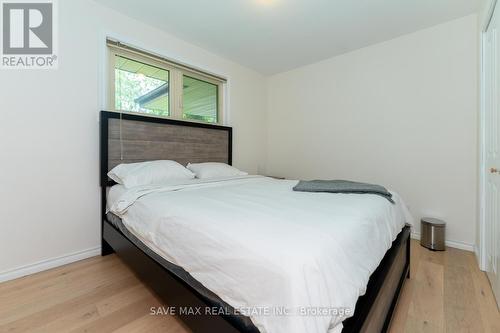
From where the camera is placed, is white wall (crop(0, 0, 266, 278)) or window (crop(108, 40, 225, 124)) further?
window (crop(108, 40, 225, 124))

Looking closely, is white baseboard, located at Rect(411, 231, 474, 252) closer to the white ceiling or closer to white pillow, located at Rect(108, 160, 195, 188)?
the white ceiling

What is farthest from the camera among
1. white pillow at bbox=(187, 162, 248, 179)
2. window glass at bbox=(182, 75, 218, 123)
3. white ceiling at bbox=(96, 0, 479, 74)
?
window glass at bbox=(182, 75, 218, 123)

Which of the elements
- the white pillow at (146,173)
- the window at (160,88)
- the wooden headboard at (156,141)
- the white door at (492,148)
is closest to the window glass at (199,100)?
the window at (160,88)

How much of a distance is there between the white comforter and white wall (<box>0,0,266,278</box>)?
960 millimetres

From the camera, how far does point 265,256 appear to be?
0.76 meters

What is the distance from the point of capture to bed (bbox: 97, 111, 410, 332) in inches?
28.0

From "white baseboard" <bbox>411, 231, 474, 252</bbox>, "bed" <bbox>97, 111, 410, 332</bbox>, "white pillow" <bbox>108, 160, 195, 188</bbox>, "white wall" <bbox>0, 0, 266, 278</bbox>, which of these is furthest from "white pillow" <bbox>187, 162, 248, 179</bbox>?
"white baseboard" <bbox>411, 231, 474, 252</bbox>

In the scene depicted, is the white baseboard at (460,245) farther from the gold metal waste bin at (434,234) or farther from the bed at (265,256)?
the bed at (265,256)

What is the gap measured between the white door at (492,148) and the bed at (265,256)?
508 mm

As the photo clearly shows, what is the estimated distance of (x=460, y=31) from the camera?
2.30 m

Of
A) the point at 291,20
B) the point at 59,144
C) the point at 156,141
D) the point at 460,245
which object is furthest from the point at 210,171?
the point at 460,245

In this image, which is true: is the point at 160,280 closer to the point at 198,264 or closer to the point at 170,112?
the point at 198,264

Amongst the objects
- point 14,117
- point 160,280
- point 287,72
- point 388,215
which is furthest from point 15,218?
point 287,72

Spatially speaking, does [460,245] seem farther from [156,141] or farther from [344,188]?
[156,141]
